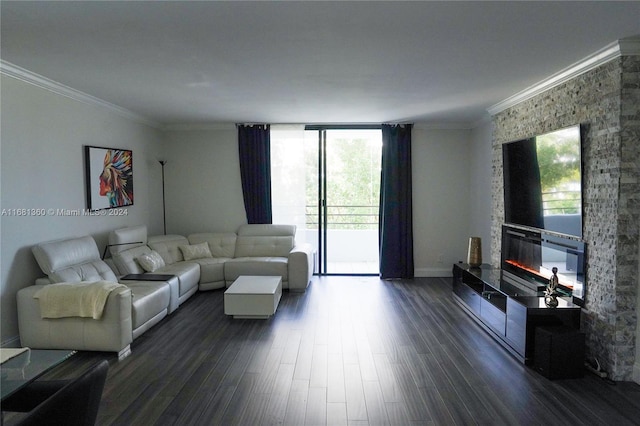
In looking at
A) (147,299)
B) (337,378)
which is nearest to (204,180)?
(147,299)

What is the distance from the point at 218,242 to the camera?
6207 mm

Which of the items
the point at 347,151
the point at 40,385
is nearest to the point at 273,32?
the point at 40,385

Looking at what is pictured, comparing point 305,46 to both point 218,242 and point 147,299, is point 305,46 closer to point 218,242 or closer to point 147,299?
point 147,299

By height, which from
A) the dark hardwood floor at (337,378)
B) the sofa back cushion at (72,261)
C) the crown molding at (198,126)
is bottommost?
the dark hardwood floor at (337,378)

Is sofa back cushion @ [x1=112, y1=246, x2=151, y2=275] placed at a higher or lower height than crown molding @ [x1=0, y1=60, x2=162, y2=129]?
lower

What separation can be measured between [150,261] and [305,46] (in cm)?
355

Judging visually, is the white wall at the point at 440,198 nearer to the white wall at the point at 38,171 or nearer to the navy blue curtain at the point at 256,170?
the navy blue curtain at the point at 256,170

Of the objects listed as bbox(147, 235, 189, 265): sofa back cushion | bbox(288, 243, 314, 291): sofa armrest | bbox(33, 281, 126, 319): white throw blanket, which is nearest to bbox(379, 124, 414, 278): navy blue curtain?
bbox(288, 243, 314, 291): sofa armrest

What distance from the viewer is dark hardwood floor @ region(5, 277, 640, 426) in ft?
8.38

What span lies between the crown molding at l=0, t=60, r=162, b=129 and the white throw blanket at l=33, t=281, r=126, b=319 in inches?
77.3

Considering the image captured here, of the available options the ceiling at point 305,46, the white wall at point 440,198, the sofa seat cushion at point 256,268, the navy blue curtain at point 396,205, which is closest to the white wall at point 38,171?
the ceiling at point 305,46

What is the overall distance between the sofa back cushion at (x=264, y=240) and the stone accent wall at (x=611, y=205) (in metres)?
4.07

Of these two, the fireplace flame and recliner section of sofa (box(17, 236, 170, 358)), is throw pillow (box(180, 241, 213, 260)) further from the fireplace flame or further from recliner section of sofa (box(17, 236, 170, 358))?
the fireplace flame

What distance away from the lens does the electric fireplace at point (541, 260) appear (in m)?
3.39
